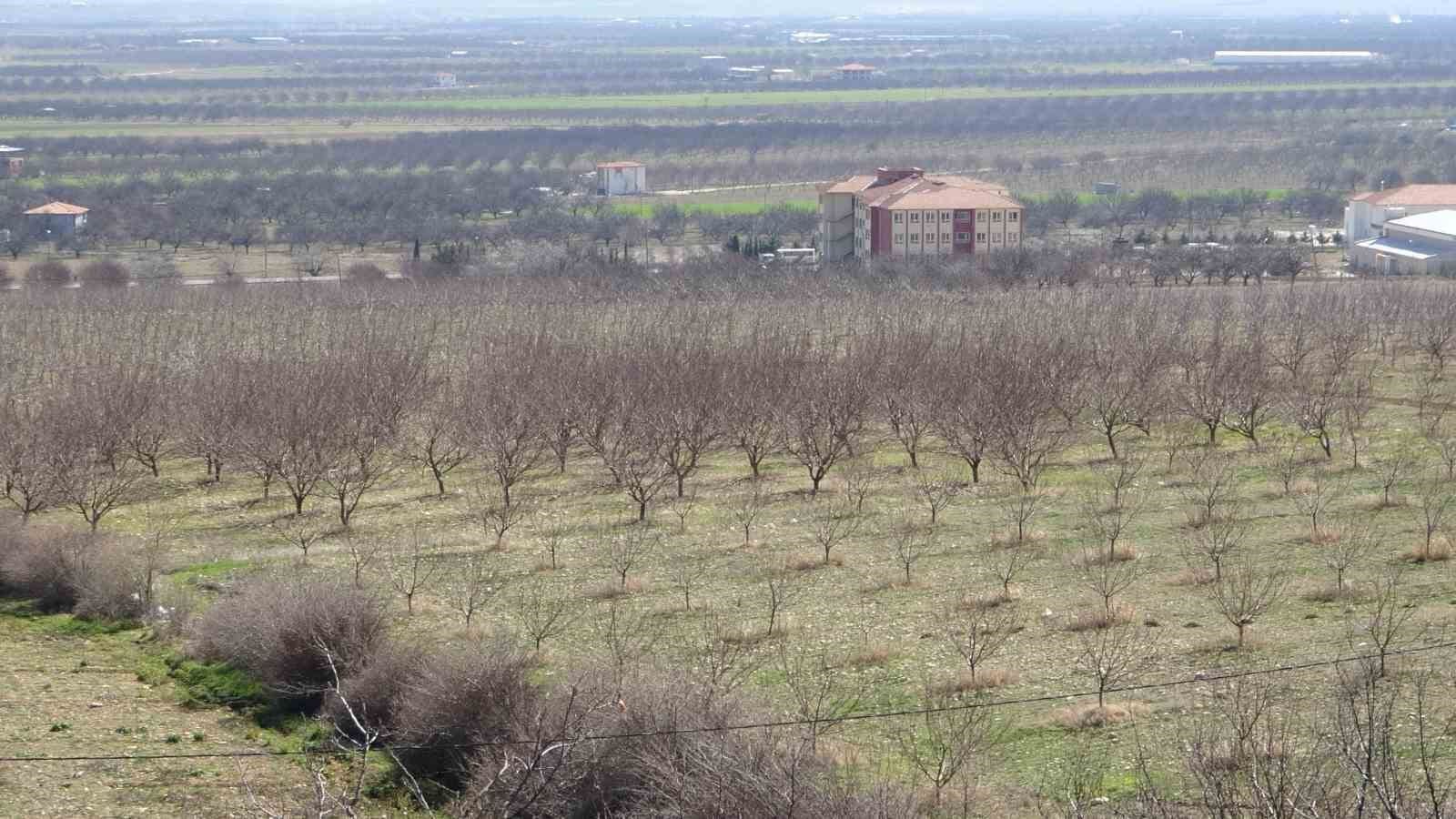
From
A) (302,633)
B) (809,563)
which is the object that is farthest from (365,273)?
(302,633)

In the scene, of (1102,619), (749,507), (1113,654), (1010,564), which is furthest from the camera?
(749,507)

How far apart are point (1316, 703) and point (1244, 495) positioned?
11426 mm

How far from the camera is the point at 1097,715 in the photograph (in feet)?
61.6

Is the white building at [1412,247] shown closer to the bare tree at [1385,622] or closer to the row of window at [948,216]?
the row of window at [948,216]

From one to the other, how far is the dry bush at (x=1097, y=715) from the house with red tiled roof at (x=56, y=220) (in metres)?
66.4

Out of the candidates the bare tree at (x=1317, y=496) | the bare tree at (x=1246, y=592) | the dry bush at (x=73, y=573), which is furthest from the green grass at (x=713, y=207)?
the bare tree at (x=1246, y=592)

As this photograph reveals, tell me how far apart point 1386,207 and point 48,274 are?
46.4 meters

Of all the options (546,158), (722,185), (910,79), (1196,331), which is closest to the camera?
(1196,331)

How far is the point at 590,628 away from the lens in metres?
23.4

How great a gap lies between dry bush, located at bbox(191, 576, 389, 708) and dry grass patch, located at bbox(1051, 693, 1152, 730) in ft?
25.5

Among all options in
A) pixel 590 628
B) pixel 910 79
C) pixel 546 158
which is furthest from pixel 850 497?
pixel 910 79

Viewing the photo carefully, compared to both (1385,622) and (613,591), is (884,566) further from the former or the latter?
(1385,622)

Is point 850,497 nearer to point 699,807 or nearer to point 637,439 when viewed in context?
point 637,439

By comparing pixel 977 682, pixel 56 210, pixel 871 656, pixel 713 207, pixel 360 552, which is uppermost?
pixel 977 682
